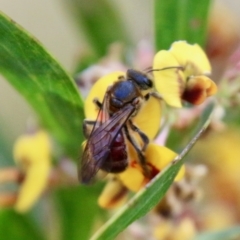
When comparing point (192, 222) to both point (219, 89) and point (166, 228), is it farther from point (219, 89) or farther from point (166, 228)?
point (219, 89)

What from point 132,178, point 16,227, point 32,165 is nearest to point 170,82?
point 132,178

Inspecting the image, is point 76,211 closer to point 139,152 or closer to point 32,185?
point 32,185

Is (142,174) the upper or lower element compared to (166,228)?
upper

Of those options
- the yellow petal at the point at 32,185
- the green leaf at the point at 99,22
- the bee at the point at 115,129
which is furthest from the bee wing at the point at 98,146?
the green leaf at the point at 99,22

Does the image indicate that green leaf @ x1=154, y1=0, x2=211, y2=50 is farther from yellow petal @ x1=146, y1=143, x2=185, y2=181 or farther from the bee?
yellow petal @ x1=146, y1=143, x2=185, y2=181

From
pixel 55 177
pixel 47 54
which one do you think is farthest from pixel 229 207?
pixel 47 54

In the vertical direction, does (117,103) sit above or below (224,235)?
above

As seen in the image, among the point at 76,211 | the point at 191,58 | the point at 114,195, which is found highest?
the point at 191,58
